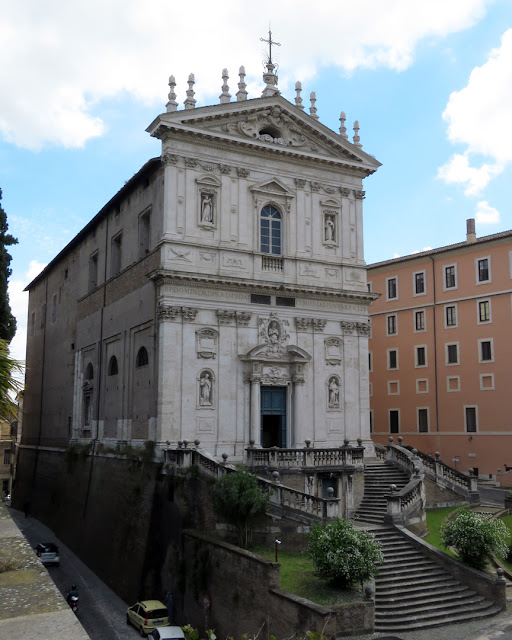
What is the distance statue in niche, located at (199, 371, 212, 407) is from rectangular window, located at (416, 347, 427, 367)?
21.0m

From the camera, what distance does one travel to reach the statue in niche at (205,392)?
1123 inches

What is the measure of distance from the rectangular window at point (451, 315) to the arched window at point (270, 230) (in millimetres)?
16836

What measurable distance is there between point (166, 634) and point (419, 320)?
30337 mm

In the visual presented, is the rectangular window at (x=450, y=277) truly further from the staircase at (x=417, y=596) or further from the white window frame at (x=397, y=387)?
the staircase at (x=417, y=596)

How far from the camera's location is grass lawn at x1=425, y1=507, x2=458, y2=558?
78.6 ft

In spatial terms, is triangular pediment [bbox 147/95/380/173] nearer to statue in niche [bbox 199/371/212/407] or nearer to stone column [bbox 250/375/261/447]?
statue in niche [bbox 199/371/212/407]

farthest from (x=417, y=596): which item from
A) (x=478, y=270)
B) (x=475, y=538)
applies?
(x=478, y=270)

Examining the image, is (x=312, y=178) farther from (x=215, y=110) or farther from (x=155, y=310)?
(x=155, y=310)

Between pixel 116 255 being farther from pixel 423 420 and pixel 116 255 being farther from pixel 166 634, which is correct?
pixel 423 420

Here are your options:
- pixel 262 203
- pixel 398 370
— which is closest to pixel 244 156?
pixel 262 203

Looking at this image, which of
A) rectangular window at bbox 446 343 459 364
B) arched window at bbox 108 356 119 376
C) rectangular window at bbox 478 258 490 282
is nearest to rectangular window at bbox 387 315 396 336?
rectangular window at bbox 446 343 459 364

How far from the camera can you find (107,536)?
3089 cm

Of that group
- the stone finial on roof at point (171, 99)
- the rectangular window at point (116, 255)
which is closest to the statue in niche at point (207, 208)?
the stone finial on roof at point (171, 99)

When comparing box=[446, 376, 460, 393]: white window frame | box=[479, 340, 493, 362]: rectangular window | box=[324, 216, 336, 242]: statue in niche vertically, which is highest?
box=[324, 216, 336, 242]: statue in niche
